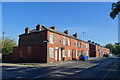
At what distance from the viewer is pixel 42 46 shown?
29578 mm

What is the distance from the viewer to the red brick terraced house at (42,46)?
29375mm

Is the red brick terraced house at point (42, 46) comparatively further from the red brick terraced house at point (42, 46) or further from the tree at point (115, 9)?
the tree at point (115, 9)

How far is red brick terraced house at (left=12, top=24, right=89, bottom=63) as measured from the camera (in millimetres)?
29375

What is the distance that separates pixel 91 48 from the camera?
7019 cm

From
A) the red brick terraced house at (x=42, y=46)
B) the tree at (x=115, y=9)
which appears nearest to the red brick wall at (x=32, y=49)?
the red brick terraced house at (x=42, y=46)

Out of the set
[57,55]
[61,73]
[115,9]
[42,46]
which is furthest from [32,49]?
[115,9]

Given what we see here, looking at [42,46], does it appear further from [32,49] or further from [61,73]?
[61,73]

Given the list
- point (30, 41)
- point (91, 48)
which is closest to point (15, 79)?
point (30, 41)

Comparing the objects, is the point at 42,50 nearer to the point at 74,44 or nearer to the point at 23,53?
the point at 23,53

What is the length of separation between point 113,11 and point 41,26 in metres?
24.2

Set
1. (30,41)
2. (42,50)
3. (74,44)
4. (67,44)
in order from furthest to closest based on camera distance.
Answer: (74,44) → (67,44) → (30,41) → (42,50)

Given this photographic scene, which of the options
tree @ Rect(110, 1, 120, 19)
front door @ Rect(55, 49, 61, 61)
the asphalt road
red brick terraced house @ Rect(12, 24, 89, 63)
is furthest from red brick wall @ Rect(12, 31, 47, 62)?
tree @ Rect(110, 1, 120, 19)

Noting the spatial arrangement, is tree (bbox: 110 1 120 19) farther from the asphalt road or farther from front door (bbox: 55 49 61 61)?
front door (bbox: 55 49 61 61)

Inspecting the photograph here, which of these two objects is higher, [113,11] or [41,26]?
[41,26]
